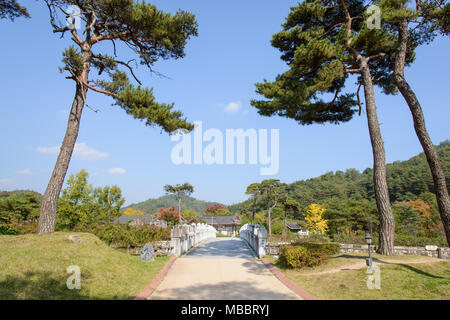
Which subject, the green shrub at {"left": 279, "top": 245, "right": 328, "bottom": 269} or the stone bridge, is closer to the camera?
the stone bridge

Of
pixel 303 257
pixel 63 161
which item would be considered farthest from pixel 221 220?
pixel 63 161

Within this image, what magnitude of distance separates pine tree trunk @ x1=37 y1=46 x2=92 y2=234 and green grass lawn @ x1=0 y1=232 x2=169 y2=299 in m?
0.59

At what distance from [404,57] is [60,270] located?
10322 mm

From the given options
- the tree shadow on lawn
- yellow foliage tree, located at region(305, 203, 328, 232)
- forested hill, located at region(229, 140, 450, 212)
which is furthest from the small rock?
forested hill, located at region(229, 140, 450, 212)

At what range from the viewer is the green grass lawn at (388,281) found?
5484 millimetres

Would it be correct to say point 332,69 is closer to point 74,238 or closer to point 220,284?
point 220,284

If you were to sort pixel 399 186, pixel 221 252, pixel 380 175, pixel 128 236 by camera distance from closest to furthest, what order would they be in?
pixel 380 175 < pixel 128 236 < pixel 221 252 < pixel 399 186

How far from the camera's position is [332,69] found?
30.7ft

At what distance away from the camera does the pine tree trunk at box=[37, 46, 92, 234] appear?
8008 mm

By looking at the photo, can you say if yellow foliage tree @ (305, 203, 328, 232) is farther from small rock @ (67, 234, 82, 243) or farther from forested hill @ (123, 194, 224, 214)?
forested hill @ (123, 194, 224, 214)

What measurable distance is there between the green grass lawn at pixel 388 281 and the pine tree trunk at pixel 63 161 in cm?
724

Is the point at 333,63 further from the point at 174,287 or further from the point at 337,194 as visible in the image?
the point at 337,194
